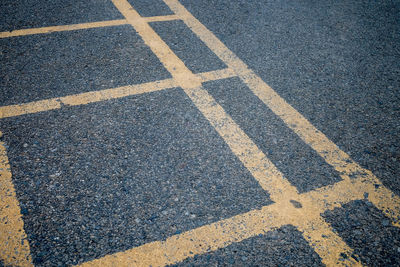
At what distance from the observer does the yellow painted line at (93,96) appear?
2803 millimetres

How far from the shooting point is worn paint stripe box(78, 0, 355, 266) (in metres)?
1.91

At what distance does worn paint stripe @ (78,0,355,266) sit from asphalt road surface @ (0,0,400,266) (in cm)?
1

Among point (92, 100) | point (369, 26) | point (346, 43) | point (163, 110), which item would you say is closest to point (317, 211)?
point (163, 110)

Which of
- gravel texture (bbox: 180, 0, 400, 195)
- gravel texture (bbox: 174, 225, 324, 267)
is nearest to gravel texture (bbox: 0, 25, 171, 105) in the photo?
gravel texture (bbox: 180, 0, 400, 195)

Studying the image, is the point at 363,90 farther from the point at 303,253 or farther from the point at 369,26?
the point at 303,253

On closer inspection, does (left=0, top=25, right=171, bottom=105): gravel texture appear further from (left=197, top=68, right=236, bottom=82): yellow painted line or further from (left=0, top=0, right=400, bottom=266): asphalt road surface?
(left=197, top=68, right=236, bottom=82): yellow painted line

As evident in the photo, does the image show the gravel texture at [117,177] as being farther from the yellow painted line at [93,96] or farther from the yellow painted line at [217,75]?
the yellow painted line at [217,75]

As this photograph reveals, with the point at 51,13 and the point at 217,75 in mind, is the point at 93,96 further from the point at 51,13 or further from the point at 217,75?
the point at 51,13

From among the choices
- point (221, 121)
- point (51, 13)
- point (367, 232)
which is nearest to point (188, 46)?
point (221, 121)

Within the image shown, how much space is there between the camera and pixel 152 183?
2.33 metres

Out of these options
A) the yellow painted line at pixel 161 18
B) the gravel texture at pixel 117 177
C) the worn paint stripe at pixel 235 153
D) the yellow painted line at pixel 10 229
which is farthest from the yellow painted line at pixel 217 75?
the yellow painted line at pixel 10 229

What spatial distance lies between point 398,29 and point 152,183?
4.80 m

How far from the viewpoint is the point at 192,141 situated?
8.86 ft

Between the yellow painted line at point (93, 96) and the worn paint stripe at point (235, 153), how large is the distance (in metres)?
0.19
